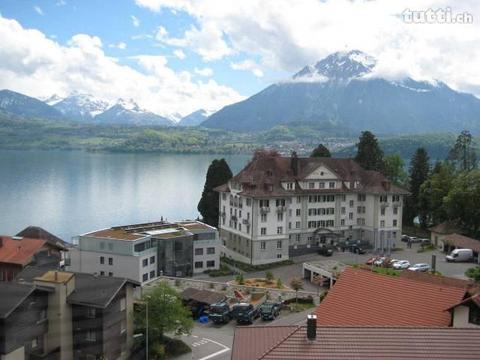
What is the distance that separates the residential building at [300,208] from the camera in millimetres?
25031

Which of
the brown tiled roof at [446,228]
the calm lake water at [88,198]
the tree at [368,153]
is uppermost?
the tree at [368,153]

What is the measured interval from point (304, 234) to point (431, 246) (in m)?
6.59

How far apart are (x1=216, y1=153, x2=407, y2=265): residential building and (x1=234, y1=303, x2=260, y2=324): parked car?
7.47 metres

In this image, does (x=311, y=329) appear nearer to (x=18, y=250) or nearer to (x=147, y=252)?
(x=18, y=250)

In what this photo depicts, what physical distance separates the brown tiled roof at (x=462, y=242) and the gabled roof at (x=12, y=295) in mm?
18981

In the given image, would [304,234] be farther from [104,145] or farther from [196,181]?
[104,145]

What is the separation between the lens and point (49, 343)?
1352 centimetres

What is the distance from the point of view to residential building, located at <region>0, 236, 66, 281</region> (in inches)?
718

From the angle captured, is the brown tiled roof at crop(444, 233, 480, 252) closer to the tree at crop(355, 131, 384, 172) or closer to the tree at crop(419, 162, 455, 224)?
the tree at crop(419, 162, 455, 224)

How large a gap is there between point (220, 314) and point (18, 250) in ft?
23.7

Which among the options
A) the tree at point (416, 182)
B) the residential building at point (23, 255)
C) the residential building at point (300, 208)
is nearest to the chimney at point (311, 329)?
the residential building at point (23, 255)

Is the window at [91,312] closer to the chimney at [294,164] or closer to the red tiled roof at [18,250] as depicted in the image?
the red tiled roof at [18,250]

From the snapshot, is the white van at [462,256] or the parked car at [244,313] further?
the white van at [462,256]

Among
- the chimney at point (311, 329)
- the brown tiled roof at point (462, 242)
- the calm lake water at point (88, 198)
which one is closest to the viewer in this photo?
the chimney at point (311, 329)
